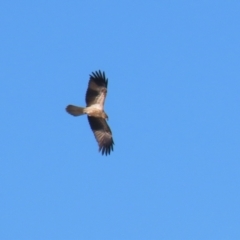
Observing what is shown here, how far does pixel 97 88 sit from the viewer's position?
2498 cm

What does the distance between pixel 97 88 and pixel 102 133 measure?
65.3 inches

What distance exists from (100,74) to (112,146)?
2.66m

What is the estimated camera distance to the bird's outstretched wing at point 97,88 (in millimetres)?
24875

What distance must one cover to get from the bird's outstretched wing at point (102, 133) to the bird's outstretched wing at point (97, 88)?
2.09ft

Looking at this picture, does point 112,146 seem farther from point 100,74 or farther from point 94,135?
point 100,74

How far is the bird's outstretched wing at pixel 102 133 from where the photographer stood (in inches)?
998

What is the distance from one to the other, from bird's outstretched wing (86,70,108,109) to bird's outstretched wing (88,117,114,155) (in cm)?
64

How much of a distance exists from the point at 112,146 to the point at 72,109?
257cm

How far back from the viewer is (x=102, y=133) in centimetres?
2578

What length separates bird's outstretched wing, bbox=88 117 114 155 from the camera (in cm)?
2534

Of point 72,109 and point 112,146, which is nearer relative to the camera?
point 72,109

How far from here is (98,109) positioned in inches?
979

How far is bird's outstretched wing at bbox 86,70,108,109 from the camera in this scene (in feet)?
81.6

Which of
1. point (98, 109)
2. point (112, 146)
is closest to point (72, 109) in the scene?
point (98, 109)
